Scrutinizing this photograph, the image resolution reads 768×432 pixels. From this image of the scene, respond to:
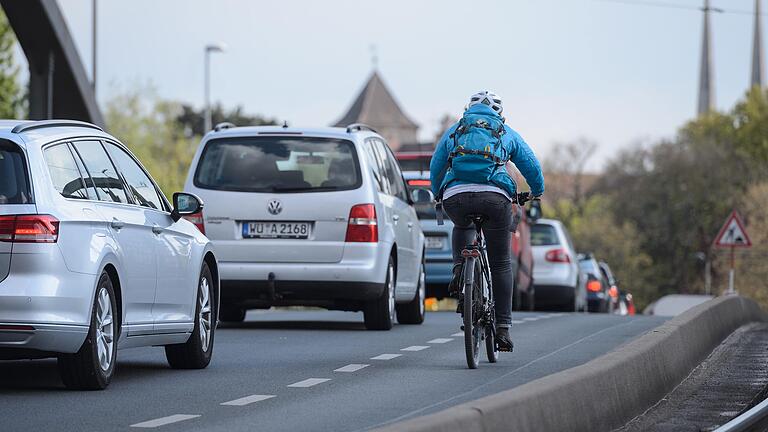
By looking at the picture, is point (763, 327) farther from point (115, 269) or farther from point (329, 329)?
point (115, 269)

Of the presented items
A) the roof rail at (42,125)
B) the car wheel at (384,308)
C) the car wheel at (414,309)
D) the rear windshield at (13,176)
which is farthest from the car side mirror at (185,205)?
the car wheel at (414,309)

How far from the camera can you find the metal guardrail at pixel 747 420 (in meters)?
8.39

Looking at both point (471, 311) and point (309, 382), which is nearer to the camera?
point (309, 382)

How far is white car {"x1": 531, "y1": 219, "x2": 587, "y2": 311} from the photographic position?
97.2 ft

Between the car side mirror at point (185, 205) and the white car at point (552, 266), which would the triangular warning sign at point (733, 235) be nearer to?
the white car at point (552, 266)

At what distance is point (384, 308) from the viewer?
54.6ft

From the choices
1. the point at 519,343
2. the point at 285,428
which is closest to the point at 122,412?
the point at 285,428

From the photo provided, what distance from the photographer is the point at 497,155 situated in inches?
459

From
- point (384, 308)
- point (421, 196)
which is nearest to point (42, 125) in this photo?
point (384, 308)

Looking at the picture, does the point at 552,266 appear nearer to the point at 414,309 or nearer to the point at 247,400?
the point at 414,309

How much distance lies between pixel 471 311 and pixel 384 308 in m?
5.40

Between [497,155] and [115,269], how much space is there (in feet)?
9.58

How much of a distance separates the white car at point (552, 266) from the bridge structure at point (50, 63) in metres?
8.92

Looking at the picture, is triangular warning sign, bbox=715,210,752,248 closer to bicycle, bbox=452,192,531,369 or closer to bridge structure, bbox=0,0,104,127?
bridge structure, bbox=0,0,104,127
